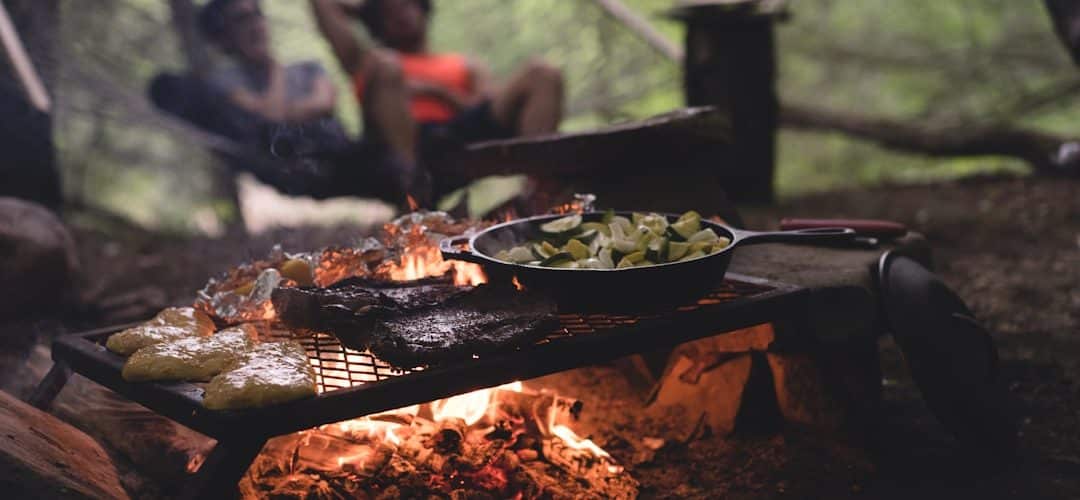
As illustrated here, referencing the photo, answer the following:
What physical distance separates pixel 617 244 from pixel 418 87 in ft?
10.7

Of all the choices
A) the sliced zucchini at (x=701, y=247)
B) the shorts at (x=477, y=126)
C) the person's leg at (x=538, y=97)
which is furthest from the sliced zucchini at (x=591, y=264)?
the shorts at (x=477, y=126)

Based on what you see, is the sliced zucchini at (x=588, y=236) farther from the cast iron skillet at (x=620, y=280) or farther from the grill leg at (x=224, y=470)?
the grill leg at (x=224, y=470)

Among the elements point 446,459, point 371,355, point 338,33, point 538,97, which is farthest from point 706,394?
point 338,33

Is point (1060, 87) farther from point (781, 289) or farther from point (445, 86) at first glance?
point (781, 289)

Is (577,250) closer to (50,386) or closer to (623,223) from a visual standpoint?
(623,223)

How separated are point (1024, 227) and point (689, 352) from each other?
3.01m

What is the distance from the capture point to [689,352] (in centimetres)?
251

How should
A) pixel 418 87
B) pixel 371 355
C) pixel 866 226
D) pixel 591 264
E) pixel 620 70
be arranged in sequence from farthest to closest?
pixel 620 70, pixel 418 87, pixel 866 226, pixel 591 264, pixel 371 355

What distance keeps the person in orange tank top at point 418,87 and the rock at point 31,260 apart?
1.61m

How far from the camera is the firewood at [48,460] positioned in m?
1.51

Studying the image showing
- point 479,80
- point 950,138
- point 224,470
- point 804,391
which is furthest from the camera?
point 950,138

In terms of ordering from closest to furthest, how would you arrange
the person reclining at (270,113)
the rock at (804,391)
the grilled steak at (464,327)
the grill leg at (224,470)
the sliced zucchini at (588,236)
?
the grill leg at (224,470), the grilled steak at (464,327), the sliced zucchini at (588,236), the rock at (804,391), the person reclining at (270,113)

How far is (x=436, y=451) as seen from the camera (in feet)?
6.86

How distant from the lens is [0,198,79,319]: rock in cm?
321
